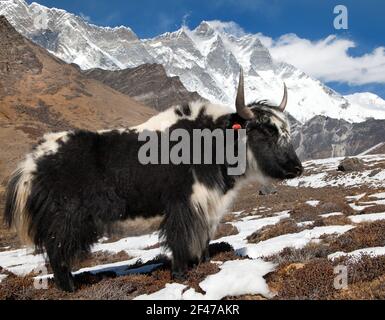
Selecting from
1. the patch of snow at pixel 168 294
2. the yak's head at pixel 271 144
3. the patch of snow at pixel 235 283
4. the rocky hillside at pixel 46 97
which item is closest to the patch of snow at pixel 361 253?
the patch of snow at pixel 235 283

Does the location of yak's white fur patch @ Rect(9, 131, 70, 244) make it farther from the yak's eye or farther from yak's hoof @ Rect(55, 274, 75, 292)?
the yak's eye

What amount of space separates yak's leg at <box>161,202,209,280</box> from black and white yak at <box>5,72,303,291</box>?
15 mm

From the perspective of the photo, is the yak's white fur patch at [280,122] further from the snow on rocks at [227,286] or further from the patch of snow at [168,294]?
the patch of snow at [168,294]

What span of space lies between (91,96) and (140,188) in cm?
10101

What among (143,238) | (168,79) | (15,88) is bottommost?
(143,238)

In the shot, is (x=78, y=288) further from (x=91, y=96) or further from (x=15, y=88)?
(x=91, y=96)

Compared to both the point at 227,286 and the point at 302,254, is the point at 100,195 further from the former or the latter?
the point at 302,254

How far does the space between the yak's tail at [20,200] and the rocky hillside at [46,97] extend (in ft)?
214

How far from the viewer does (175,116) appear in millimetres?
8555

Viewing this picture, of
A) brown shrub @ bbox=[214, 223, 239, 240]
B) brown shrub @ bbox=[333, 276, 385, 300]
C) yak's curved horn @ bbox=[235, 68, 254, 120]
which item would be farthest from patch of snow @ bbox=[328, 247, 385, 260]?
brown shrub @ bbox=[214, 223, 239, 240]

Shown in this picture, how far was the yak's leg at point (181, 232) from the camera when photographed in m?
7.76
